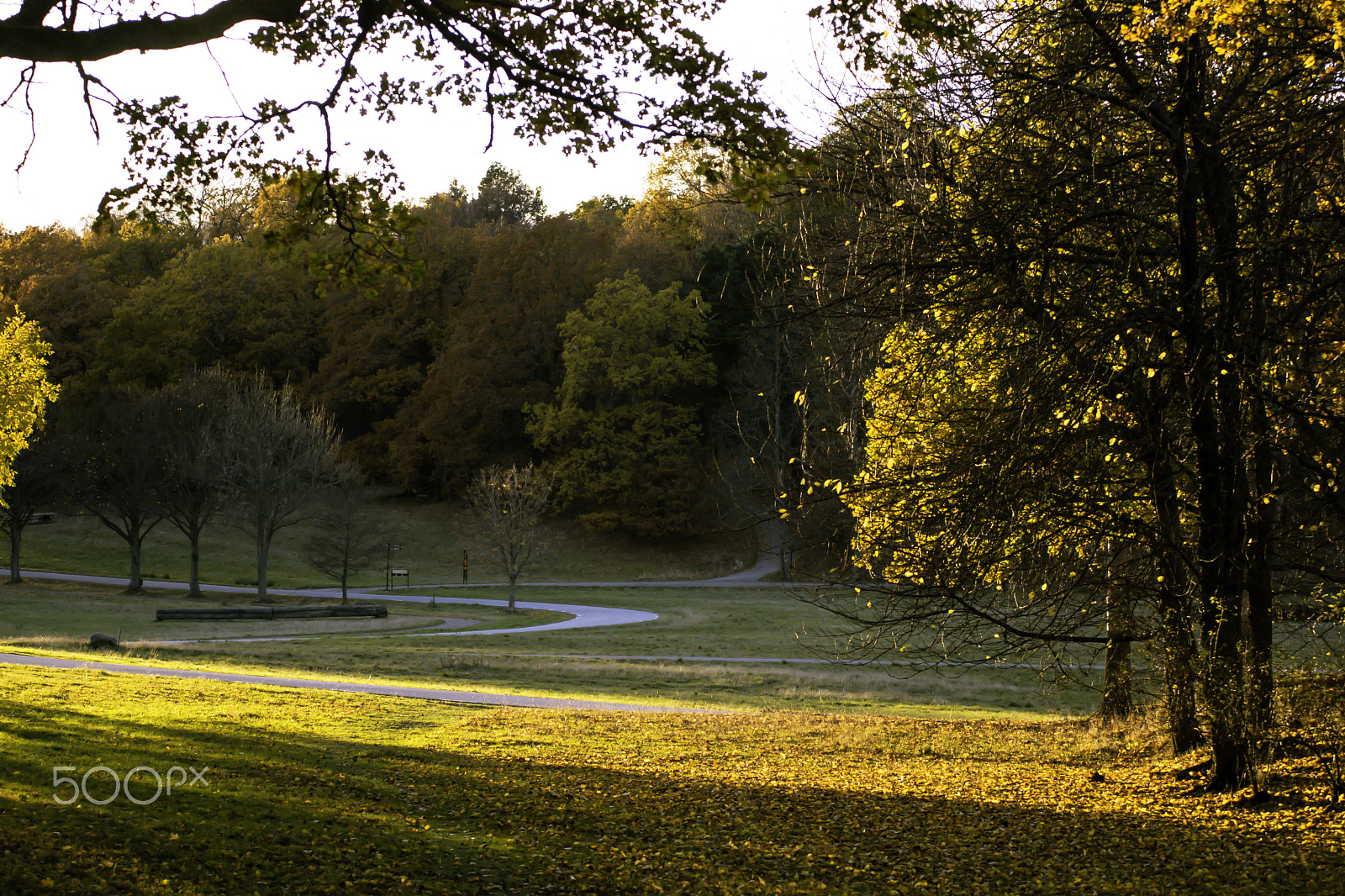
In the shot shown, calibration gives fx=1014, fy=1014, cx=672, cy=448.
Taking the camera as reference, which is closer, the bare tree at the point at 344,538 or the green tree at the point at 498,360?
the bare tree at the point at 344,538

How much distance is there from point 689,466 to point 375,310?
23.5 meters

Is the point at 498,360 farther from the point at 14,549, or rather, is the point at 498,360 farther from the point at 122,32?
the point at 122,32

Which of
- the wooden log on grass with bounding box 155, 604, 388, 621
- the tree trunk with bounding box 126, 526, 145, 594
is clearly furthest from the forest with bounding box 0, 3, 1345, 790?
the tree trunk with bounding box 126, 526, 145, 594

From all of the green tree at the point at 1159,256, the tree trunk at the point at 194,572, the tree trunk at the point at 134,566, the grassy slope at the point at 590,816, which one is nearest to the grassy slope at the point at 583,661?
the tree trunk at the point at 194,572

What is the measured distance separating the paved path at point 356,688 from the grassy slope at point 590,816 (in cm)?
304

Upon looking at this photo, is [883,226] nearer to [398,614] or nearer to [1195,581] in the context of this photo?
[1195,581]

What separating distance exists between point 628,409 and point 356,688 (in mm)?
37213

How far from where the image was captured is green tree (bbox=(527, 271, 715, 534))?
1957 inches

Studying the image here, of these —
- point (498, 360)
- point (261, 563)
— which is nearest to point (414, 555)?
point (498, 360)

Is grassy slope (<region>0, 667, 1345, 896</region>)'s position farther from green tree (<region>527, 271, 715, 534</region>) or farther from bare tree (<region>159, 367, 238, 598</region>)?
green tree (<region>527, 271, 715, 534</region>)

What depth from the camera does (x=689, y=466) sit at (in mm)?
49594

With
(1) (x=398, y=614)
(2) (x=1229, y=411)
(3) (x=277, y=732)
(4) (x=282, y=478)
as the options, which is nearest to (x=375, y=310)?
(4) (x=282, y=478)

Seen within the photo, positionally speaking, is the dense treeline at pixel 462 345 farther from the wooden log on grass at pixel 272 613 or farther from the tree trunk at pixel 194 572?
the wooden log on grass at pixel 272 613

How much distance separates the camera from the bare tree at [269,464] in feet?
112
